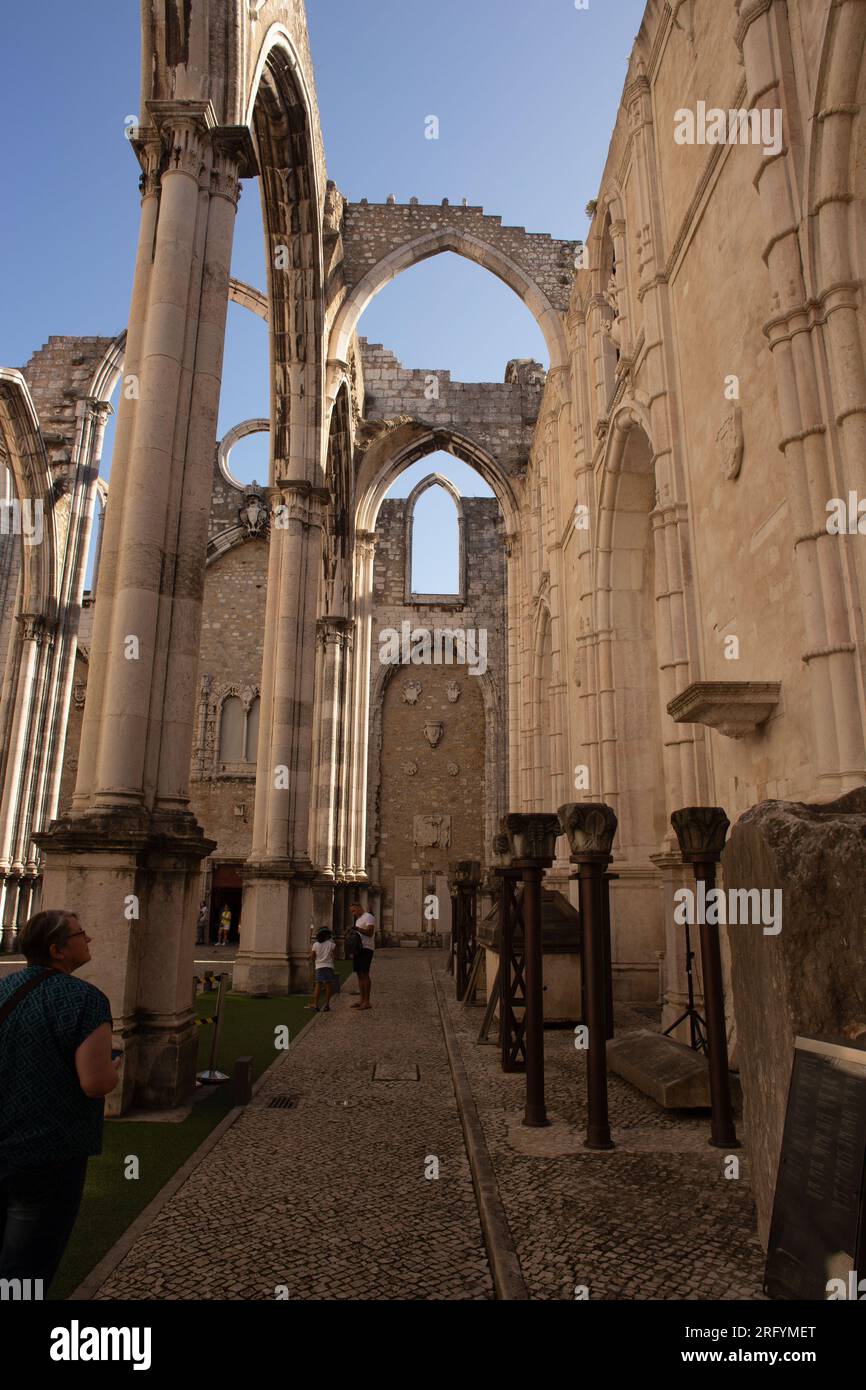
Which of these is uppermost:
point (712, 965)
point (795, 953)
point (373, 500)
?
point (373, 500)

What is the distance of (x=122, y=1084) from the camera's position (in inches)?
207

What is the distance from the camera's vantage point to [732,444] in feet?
21.6

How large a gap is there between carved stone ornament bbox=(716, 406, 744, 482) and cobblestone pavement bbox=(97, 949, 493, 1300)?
→ 523 cm

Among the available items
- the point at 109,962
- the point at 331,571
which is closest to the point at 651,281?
the point at 109,962

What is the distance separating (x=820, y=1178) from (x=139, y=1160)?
3.56 metres

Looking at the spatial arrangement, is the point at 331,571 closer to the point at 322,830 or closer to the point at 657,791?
the point at 322,830

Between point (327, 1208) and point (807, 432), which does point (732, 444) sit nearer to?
point (807, 432)

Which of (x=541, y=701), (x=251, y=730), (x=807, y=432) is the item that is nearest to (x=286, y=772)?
(x=541, y=701)

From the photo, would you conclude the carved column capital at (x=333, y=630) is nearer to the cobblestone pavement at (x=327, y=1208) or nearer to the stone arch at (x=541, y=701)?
the stone arch at (x=541, y=701)

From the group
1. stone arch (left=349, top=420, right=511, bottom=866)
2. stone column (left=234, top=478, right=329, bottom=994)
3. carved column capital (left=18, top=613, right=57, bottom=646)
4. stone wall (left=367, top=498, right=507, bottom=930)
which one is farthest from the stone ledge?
stone wall (left=367, top=498, right=507, bottom=930)

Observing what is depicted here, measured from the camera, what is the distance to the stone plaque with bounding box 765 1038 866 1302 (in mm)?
2049

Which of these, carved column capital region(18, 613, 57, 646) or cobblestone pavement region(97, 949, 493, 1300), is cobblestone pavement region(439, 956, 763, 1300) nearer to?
cobblestone pavement region(97, 949, 493, 1300)

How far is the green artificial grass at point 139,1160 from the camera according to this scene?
126 inches
